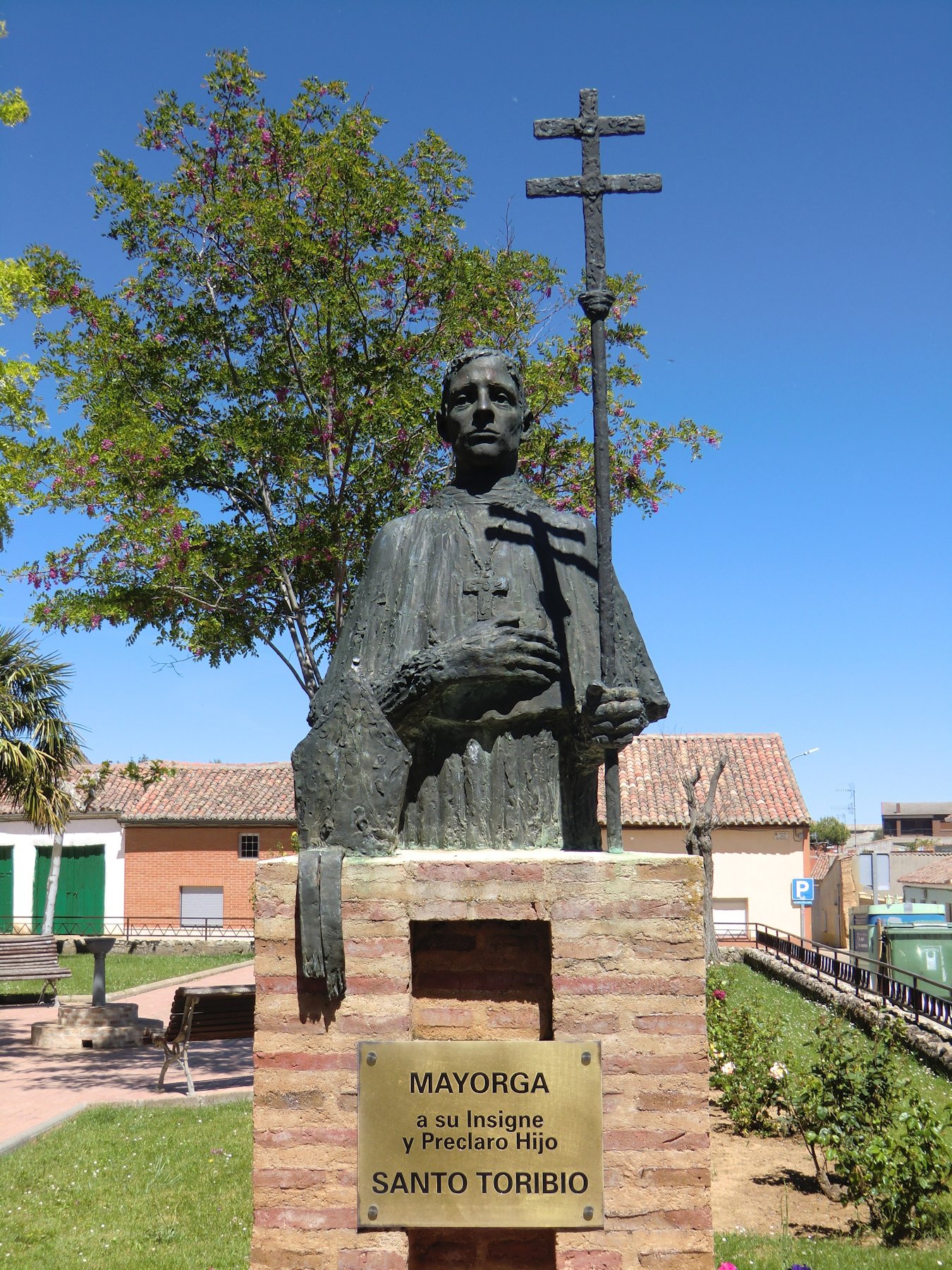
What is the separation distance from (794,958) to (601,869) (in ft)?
73.3

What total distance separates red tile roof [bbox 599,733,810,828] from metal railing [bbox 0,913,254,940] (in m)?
10.6

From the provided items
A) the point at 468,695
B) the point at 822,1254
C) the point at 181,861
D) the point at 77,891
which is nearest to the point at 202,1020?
the point at 822,1254

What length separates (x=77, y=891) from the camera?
2991 cm

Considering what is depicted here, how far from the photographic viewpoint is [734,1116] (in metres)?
9.63

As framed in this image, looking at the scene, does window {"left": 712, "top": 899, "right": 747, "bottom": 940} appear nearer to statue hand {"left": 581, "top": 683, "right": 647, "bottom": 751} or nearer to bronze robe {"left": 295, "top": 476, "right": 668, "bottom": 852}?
bronze robe {"left": 295, "top": 476, "right": 668, "bottom": 852}

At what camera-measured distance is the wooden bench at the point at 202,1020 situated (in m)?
10.9

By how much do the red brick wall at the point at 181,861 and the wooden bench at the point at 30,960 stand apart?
10.6 meters

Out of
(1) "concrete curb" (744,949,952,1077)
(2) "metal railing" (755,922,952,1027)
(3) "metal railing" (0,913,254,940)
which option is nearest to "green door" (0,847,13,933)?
(3) "metal railing" (0,913,254,940)

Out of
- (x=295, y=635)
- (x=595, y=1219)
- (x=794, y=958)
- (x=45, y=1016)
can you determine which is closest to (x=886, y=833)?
(x=794, y=958)

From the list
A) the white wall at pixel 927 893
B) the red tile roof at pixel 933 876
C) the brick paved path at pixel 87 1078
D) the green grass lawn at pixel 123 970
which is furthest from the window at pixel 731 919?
the brick paved path at pixel 87 1078

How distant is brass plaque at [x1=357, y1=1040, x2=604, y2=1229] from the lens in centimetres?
337

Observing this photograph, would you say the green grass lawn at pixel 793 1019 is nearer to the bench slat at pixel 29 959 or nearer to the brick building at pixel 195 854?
the bench slat at pixel 29 959

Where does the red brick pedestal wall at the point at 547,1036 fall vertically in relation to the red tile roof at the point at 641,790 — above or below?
below

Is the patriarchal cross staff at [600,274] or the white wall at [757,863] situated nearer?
the patriarchal cross staff at [600,274]
